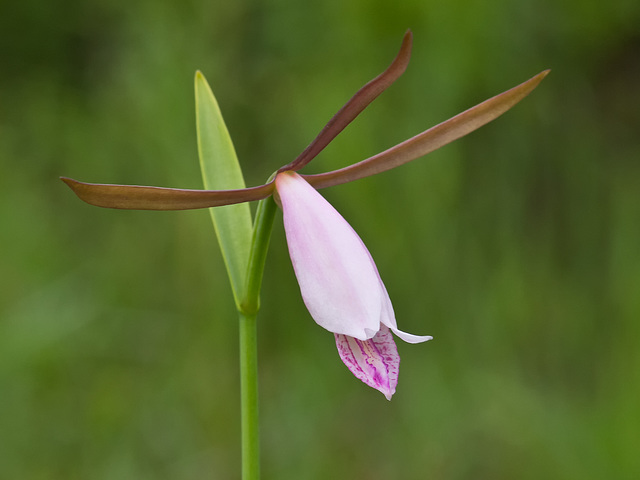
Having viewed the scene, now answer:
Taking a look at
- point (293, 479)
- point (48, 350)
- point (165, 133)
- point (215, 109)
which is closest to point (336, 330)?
point (215, 109)

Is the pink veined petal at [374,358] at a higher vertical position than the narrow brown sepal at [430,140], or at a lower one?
lower

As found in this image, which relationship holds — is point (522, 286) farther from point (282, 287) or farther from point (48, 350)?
point (48, 350)

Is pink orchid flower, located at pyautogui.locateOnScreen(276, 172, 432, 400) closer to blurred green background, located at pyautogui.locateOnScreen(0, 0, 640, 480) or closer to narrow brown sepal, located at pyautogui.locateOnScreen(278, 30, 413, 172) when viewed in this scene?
narrow brown sepal, located at pyautogui.locateOnScreen(278, 30, 413, 172)

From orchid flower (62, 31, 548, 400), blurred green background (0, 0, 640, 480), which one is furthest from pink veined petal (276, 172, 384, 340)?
blurred green background (0, 0, 640, 480)

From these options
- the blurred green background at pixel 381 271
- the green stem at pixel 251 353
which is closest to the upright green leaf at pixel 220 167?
the green stem at pixel 251 353

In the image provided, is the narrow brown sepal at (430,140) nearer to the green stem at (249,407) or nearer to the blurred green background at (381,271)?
the green stem at (249,407)

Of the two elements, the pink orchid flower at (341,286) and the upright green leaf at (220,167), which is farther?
the upright green leaf at (220,167)

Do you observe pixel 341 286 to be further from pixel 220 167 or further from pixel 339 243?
pixel 220 167
